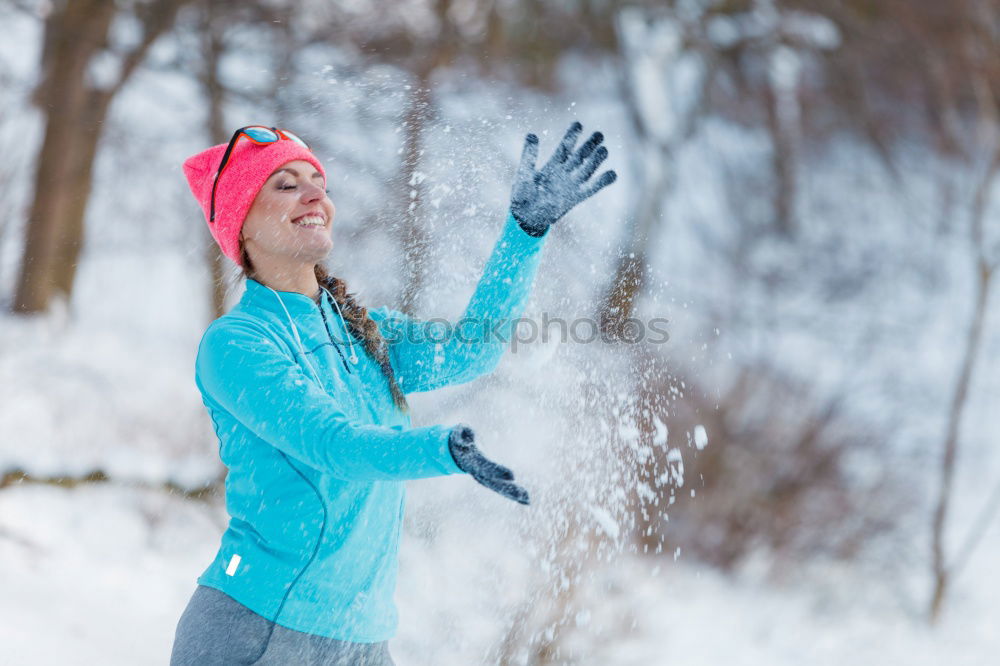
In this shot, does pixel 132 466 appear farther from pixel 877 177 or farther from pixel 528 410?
pixel 877 177

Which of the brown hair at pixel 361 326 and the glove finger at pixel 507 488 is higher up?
the brown hair at pixel 361 326

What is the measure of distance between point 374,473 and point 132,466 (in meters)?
3.49

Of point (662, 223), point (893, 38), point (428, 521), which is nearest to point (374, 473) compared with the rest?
point (428, 521)

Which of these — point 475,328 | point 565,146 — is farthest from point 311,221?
point 565,146

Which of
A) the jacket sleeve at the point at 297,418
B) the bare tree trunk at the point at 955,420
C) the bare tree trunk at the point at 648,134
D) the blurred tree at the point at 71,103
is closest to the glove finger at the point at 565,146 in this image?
the jacket sleeve at the point at 297,418

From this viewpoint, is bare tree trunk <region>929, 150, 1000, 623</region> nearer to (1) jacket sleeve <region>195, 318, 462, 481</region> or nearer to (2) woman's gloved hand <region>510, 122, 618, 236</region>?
(2) woman's gloved hand <region>510, 122, 618, 236</region>

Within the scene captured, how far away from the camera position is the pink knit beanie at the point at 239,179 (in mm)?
A: 1503

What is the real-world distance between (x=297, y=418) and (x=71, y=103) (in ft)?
12.3

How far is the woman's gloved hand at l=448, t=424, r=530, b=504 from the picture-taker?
1.08m

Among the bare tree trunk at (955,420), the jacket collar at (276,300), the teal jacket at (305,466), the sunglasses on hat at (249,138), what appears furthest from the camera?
the bare tree trunk at (955,420)

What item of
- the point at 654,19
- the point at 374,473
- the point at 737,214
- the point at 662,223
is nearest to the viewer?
the point at 374,473

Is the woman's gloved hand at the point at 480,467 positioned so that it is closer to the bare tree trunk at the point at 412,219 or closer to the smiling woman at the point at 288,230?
the smiling woman at the point at 288,230

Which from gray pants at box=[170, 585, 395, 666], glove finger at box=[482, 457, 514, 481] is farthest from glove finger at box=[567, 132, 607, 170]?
gray pants at box=[170, 585, 395, 666]

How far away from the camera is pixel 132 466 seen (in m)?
4.27
